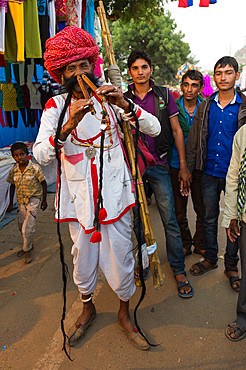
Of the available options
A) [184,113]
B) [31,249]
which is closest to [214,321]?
[184,113]

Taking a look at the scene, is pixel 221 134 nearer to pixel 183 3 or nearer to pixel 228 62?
pixel 228 62

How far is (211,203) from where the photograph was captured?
2902 mm

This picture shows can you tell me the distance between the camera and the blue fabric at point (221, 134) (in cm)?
271

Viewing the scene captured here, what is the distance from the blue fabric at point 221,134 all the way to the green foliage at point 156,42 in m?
25.1

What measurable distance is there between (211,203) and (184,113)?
113 cm

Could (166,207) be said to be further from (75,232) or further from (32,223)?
(32,223)

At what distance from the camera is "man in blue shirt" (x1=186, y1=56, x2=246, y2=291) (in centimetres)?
271

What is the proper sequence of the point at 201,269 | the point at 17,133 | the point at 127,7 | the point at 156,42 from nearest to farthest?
the point at 201,269, the point at 17,133, the point at 127,7, the point at 156,42

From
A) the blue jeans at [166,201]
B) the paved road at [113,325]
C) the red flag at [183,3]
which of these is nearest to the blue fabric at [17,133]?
the paved road at [113,325]

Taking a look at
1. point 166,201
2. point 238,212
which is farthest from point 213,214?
point 238,212

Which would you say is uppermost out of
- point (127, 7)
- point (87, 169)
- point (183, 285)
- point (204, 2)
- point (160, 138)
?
point (127, 7)

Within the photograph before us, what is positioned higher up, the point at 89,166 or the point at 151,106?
the point at 151,106

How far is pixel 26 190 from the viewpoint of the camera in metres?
3.61

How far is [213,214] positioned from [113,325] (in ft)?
5.07
